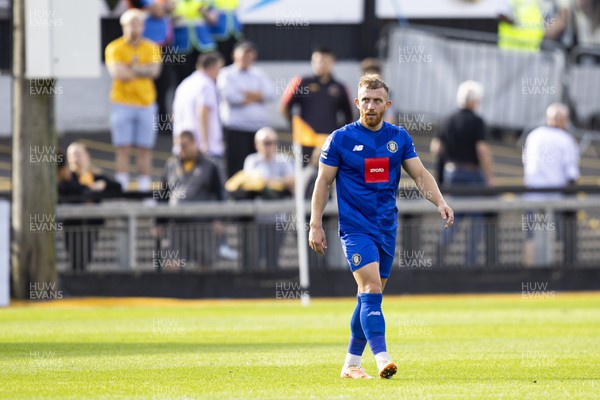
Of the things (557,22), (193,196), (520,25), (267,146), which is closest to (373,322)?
(193,196)

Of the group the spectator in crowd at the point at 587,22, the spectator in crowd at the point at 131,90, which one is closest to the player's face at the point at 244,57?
the spectator in crowd at the point at 131,90

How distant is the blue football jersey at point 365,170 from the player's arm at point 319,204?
58 mm

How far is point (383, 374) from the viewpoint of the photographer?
32.0ft

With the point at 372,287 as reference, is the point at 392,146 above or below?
above

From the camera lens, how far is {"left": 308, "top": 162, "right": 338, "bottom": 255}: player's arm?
9.84 meters

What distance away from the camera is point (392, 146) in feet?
32.7

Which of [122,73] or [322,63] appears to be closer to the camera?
[322,63]

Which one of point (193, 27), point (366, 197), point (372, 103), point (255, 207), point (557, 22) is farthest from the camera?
point (557, 22)

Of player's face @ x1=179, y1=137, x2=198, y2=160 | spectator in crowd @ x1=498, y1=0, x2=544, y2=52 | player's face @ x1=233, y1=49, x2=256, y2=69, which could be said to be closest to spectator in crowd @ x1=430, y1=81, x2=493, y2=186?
player's face @ x1=233, y1=49, x2=256, y2=69

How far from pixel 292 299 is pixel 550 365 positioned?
351 inches

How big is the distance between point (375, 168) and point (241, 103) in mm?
11788

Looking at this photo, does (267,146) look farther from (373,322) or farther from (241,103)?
(373,322)

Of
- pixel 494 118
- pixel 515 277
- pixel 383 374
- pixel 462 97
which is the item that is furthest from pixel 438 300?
pixel 494 118
